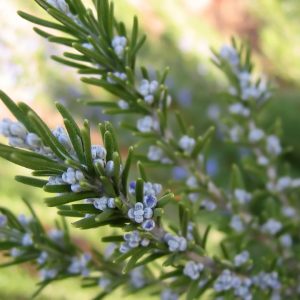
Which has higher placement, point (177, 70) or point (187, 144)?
point (177, 70)

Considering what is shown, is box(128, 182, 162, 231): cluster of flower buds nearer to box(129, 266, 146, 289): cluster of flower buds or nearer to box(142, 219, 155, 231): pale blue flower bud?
box(142, 219, 155, 231): pale blue flower bud

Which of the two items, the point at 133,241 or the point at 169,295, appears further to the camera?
the point at 169,295

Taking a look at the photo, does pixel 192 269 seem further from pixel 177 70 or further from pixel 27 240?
pixel 177 70

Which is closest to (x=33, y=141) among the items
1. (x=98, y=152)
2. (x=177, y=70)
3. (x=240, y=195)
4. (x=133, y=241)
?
(x=98, y=152)

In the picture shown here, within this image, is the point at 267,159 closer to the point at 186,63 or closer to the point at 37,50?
the point at 37,50

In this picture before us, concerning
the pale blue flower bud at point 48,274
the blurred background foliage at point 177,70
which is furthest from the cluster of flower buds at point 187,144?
the blurred background foliage at point 177,70

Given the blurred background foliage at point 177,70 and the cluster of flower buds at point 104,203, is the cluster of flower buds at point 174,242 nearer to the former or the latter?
the cluster of flower buds at point 104,203

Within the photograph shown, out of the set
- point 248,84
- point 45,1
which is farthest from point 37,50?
point 45,1
